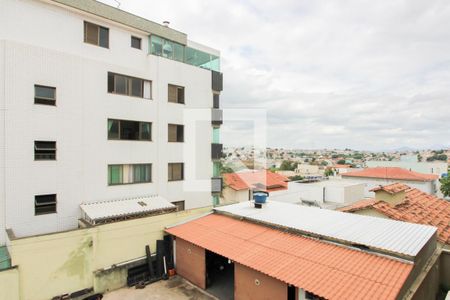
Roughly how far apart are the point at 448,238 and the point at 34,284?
21.6 m

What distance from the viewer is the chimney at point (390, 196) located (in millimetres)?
20219

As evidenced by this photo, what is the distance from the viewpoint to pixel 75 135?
635 inches

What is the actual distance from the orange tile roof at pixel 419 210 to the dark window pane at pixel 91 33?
2127cm

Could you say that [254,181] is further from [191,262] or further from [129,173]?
[191,262]

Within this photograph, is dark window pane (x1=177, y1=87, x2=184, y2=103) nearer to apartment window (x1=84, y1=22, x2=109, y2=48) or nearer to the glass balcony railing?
the glass balcony railing

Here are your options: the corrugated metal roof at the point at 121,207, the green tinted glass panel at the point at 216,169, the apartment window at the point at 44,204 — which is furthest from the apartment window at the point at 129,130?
the green tinted glass panel at the point at 216,169

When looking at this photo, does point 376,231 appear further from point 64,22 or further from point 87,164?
point 64,22

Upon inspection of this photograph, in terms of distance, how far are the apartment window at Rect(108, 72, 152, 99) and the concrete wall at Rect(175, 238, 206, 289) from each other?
10.2m

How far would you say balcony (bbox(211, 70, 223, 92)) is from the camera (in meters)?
23.5

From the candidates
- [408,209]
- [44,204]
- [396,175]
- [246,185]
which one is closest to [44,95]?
[44,204]

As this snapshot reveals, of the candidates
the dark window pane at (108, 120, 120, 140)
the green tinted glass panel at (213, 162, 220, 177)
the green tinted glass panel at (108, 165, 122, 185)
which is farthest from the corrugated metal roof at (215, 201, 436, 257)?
the dark window pane at (108, 120, 120, 140)

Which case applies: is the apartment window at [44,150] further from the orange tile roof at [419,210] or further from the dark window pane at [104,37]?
the orange tile roof at [419,210]

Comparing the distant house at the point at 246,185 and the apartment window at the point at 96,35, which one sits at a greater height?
the apartment window at the point at 96,35

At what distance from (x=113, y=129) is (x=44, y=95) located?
4.20 metres
